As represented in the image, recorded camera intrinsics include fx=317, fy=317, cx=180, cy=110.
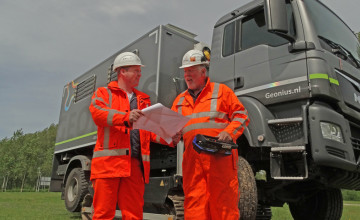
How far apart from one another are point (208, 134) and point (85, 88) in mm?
5168

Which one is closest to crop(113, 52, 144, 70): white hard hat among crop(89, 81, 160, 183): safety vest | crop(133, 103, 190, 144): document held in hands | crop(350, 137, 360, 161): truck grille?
crop(89, 81, 160, 183): safety vest

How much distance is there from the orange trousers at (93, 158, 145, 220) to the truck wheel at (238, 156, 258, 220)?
1.22 metres

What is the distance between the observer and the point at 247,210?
3574 mm

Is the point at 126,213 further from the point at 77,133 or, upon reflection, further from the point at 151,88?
the point at 77,133

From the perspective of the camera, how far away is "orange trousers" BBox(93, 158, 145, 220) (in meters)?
2.85

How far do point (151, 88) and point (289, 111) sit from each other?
218cm

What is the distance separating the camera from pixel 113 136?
298 centimetres

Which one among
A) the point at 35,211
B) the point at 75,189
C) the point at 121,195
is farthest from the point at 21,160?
the point at 121,195

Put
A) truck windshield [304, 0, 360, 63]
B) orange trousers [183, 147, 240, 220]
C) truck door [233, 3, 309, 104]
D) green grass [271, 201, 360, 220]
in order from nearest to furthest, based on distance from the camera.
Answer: orange trousers [183, 147, 240, 220] → truck door [233, 3, 309, 104] → truck windshield [304, 0, 360, 63] → green grass [271, 201, 360, 220]

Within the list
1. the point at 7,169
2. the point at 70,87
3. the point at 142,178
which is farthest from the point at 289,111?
the point at 7,169

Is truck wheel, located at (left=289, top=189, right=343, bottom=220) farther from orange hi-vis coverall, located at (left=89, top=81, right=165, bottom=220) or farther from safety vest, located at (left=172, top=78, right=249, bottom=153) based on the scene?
orange hi-vis coverall, located at (left=89, top=81, right=165, bottom=220)

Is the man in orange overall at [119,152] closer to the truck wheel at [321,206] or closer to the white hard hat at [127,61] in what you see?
the white hard hat at [127,61]

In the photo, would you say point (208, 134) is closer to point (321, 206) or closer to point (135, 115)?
point (135, 115)

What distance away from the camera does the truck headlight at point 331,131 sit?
11.0ft
